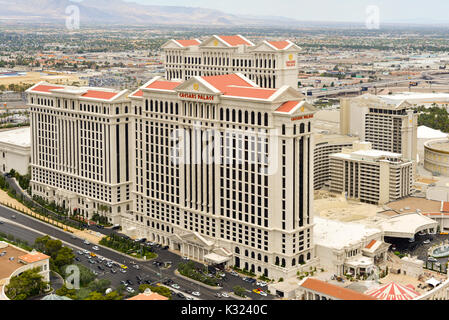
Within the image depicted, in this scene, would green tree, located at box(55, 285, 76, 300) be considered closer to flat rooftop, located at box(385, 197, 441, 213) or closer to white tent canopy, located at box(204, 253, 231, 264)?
white tent canopy, located at box(204, 253, 231, 264)

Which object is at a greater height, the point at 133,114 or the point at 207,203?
the point at 133,114

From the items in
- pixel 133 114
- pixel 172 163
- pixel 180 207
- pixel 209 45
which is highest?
pixel 209 45

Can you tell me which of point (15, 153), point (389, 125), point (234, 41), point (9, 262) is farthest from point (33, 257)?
point (389, 125)

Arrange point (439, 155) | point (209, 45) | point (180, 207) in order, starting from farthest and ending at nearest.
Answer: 1. point (439, 155)
2. point (209, 45)
3. point (180, 207)

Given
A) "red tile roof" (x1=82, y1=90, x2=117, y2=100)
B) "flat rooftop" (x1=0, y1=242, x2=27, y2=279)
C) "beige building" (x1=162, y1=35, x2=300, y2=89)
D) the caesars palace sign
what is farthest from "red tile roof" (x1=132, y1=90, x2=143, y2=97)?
"flat rooftop" (x1=0, y1=242, x2=27, y2=279)

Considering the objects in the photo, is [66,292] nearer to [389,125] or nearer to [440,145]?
[389,125]
